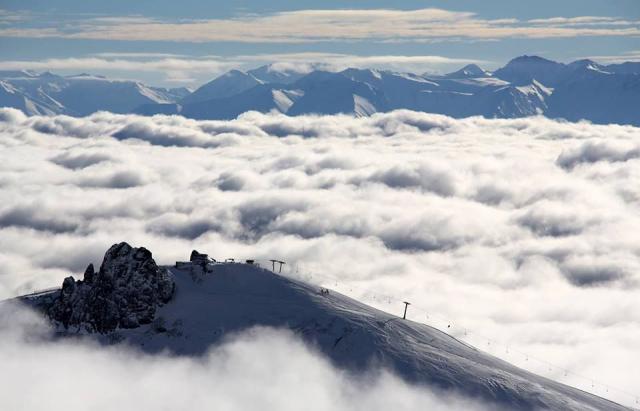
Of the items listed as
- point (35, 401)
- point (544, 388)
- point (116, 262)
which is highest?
point (116, 262)

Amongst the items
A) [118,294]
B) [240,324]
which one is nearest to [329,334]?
[240,324]

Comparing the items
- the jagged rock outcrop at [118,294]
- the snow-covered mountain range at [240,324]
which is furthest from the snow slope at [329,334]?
the jagged rock outcrop at [118,294]

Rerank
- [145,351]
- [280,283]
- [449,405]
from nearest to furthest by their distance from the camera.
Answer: [449,405]
[145,351]
[280,283]

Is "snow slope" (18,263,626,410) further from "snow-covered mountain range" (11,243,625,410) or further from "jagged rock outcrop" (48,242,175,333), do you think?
"jagged rock outcrop" (48,242,175,333)

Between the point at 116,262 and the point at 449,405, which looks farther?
the point at 116,262

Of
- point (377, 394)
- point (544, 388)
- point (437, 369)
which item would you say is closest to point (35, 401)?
point (377, 394)

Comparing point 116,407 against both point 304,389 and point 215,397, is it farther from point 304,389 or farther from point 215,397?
point 304,389

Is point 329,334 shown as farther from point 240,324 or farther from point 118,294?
point 118,294
